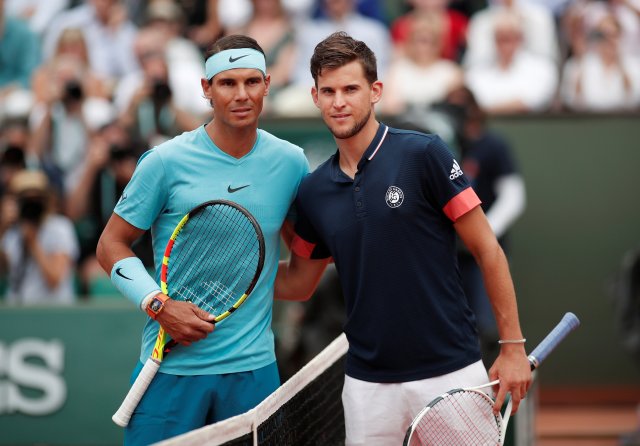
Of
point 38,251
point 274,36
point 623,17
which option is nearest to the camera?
point 38,251

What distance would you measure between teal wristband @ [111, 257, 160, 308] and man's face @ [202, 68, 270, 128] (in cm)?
70

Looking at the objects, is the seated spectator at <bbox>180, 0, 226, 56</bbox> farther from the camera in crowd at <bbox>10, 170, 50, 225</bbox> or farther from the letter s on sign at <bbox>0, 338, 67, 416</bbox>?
the letter s on sign at <bbox>0, 338, 67, 416</bbox>

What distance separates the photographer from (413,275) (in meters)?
4.66

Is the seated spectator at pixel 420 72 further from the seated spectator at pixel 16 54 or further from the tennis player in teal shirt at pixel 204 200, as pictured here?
the tennis player in teal shirt at pixel 204 200

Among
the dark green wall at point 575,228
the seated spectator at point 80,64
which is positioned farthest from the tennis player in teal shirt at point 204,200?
the seated spectator at point 80,64

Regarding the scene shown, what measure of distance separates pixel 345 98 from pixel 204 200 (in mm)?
722

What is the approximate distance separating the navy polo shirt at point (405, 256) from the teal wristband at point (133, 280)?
774 millimetres

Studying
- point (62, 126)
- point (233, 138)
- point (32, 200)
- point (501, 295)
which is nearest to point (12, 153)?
point (62, 126)

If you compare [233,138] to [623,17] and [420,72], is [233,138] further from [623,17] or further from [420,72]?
[623,17]

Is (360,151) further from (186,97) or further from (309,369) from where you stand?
(186,97)

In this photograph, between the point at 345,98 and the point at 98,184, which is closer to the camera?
the point at 345,98

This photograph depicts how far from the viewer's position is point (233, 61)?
15.9 ft

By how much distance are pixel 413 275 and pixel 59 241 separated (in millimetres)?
5370

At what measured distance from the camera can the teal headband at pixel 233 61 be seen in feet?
15.9
